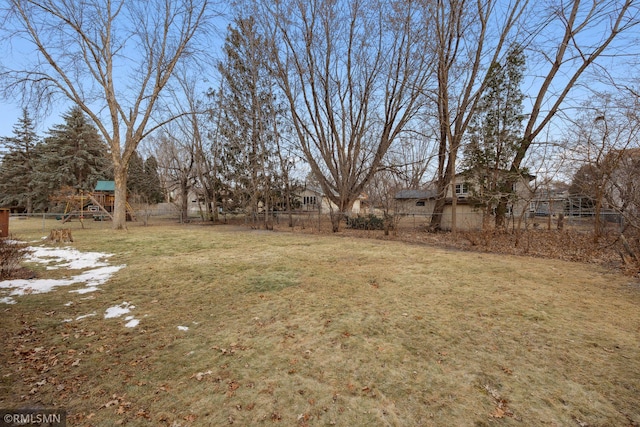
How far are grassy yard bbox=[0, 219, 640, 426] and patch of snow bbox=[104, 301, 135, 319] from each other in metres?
0.10

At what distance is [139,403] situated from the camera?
2.18m

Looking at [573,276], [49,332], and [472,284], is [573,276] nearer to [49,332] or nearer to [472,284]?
[472,284]

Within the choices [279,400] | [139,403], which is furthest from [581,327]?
[139,403]

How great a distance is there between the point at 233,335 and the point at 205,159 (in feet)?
74.7

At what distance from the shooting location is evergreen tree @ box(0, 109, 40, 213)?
3152cm

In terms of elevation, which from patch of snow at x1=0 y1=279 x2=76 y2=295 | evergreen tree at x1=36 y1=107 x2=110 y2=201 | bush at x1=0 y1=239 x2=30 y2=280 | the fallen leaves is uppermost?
evergreen tree at x1=36 y1=107 x2=110 y2=201

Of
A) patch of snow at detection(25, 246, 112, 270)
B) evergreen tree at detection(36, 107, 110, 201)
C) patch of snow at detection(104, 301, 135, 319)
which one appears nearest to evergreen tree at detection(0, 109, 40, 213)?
evergreen tree at detection(36, 107, 110, 201)

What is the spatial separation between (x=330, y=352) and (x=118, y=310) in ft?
10.6

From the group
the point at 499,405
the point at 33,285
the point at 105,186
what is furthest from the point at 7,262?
the point at 105,186

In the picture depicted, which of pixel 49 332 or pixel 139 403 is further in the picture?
pixel 49 332

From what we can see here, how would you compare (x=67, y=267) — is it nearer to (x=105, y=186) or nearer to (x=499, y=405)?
(x=499, y=405)

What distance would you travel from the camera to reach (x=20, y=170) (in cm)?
3216

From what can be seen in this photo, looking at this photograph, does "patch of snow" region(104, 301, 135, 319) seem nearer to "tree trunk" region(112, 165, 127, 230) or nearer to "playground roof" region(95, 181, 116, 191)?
"tree trunk" region(112, 165, 127, 230)

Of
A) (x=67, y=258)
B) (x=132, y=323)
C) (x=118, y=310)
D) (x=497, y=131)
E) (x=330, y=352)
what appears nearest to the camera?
(x=330, y=352)
